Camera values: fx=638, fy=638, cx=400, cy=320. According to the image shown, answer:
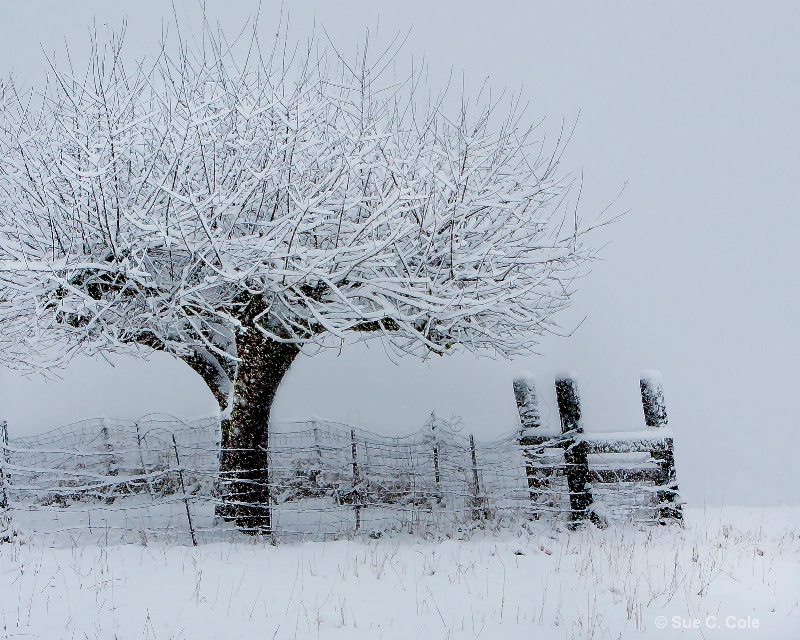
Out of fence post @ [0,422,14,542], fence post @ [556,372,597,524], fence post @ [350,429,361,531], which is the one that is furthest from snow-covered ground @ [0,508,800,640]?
fence post @ [350,429,361,531]

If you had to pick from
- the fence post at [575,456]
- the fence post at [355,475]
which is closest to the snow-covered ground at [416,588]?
the fence post at [575,456]

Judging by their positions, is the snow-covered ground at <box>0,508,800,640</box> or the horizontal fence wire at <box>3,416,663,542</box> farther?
the horizontal fence wire at <box>3,416,663,542</box>

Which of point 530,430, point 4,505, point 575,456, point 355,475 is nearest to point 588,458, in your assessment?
point 575,456

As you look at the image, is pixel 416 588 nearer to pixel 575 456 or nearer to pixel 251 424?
pixel 575 456

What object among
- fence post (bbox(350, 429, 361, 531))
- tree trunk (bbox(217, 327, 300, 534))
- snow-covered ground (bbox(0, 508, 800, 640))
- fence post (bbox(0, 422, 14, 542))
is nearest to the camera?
snow-covered ground (bbox(0, 508, 800, 640))

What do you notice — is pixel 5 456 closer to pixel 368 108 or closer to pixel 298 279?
pixel 298 279

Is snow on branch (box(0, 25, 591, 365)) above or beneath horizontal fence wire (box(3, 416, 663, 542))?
above

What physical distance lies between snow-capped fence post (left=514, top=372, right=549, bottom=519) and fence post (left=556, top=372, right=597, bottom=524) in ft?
1.21

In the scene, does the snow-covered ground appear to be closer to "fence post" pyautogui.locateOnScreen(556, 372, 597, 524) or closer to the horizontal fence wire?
"fence post" pyautogui.locateOnScreen(556, 372, 597, 524)

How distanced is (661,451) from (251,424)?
19.4ft

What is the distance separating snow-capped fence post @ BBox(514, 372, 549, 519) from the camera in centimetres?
906

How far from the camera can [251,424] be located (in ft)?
31.2

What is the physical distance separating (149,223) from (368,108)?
133 inches

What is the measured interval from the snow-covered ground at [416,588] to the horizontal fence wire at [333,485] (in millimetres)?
675
